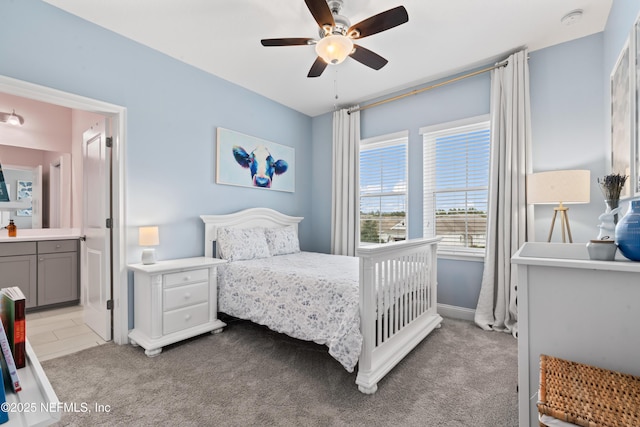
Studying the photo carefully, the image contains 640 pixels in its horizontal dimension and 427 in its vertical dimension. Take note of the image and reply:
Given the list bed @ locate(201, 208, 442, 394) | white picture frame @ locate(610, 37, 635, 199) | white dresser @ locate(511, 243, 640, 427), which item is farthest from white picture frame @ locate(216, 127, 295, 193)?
white picture frame @ locate(610, 37, 635, 199)

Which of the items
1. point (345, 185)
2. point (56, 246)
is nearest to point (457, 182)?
point (345, 185)

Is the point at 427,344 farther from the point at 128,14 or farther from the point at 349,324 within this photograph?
the point at 128,14

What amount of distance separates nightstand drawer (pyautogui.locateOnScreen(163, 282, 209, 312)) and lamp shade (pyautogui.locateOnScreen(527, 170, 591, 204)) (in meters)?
3.06

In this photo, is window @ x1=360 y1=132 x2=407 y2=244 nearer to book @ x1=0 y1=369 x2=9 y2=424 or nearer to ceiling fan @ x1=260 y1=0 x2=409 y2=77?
ceiling fan @ x1=260 y1=0 x2=409 y2=77

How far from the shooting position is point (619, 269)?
1023 mm

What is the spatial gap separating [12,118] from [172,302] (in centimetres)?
335

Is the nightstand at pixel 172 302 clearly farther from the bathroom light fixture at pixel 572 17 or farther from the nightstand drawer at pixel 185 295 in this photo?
the bathroom light fixture at pixel 572 17

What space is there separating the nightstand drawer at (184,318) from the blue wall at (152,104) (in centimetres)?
63

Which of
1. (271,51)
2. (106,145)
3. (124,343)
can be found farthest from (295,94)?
(124,343)

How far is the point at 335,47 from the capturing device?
2.13m

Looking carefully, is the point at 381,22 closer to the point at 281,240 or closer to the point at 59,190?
the point at 281,240

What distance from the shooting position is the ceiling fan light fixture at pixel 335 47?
6.87 feet

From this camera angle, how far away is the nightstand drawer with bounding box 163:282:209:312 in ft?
8.53

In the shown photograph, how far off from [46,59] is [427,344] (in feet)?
12.7
